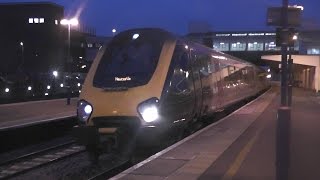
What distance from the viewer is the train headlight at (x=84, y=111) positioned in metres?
13.0

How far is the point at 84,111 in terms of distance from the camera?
13016mm

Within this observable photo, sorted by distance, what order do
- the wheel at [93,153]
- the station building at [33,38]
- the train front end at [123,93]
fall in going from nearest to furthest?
1. the train front end at [123,93]
2. the wheel at [93,153]
3. the station building at [33,38]

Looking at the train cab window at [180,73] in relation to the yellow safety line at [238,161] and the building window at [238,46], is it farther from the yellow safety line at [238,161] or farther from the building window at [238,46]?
the building window at [238,46]

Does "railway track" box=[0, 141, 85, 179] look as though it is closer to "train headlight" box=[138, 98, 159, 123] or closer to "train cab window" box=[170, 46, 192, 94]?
"train headlight" box=[138, 98, 159, 123]

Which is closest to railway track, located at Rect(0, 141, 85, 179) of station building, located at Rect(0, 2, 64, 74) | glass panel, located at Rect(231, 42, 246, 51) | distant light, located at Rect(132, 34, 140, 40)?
distant light, located at Rect(132, 34, 140, 40)

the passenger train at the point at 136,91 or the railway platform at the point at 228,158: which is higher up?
the passenger train at the point at 136,91

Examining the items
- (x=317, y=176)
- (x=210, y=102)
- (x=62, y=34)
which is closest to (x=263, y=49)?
A: (x=62, y=34)

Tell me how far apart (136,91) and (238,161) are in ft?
9.97

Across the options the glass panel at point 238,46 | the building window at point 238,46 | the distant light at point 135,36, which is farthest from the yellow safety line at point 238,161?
the glass panel at point 238,46

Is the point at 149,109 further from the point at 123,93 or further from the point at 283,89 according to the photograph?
the point at 283,89

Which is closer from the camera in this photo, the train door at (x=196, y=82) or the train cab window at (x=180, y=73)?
the train cab window at (x=180, y=73)

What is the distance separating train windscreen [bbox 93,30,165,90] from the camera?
13164mm

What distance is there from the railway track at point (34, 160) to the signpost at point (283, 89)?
7598mm

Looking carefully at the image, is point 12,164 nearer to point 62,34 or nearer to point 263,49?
point 62,34
